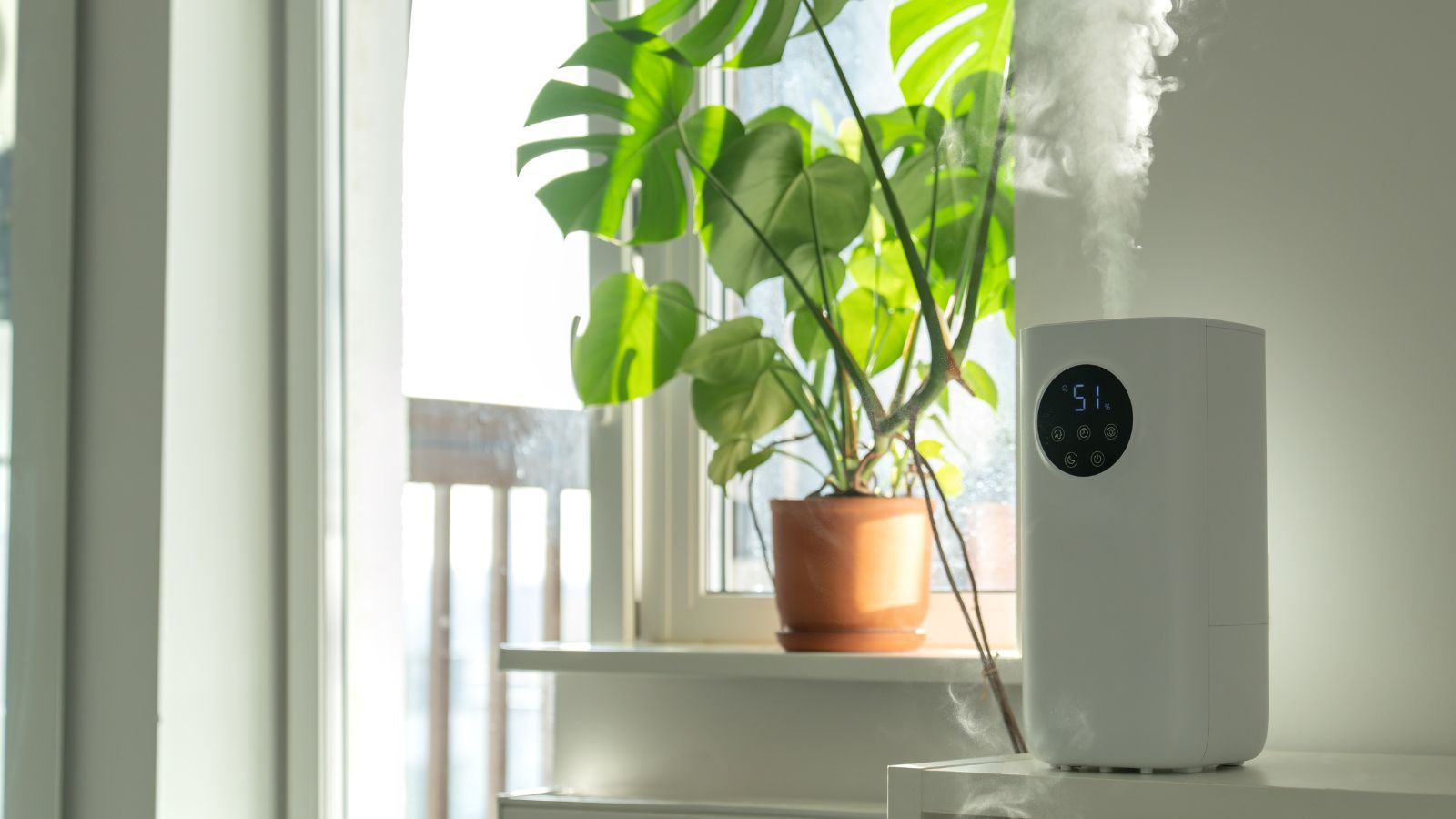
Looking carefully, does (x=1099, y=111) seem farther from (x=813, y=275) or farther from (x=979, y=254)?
(x=813, y=275)

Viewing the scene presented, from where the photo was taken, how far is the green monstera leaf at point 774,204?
115 centimetres

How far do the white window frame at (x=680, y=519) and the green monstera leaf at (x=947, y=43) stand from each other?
12.5 inches

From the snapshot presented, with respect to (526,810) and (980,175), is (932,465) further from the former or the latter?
(526,810)

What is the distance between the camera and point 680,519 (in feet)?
4.60

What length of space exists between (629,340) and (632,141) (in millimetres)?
186

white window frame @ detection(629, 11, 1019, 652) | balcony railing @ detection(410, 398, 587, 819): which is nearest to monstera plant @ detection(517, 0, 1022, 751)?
white window frame @ detection(629, 11, 1019, 652)

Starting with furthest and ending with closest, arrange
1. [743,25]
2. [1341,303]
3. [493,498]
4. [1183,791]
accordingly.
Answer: [493,498] → [743,25] → [1341,303] → [1183,791]

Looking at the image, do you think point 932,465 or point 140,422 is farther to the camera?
point 140,422

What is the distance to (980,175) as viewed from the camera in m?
1.11

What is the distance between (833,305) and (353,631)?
0.66 meters

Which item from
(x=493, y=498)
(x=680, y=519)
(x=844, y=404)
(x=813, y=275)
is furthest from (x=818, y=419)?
(x=493, y=498)

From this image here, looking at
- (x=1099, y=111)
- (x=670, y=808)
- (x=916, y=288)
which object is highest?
(x=1099, y=111)

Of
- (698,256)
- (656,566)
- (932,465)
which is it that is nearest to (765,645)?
(656,566)

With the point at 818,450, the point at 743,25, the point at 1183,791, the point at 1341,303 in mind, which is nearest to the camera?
the point at 1183,791
